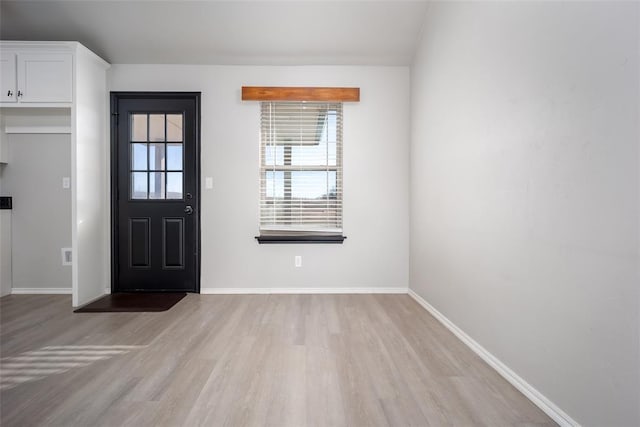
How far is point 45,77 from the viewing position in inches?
112

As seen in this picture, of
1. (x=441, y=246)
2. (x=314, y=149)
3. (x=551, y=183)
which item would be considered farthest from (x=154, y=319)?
(x=551, y=183)

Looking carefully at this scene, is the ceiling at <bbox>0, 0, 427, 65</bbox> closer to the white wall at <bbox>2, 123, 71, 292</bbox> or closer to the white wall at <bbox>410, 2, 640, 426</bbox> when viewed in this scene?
the white wall at <bbox>410, 2, 640, 426</bbox>

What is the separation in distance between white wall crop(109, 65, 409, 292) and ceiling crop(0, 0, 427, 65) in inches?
5.4

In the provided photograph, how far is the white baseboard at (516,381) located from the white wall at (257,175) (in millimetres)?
1133

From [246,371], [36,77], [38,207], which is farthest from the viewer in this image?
[38,207]

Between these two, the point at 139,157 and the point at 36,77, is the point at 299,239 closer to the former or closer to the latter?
the point at 139,157

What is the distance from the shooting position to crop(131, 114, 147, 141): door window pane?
3.40 meters

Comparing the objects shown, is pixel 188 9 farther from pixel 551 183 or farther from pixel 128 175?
pixel 551 183

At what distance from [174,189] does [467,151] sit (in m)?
2.87

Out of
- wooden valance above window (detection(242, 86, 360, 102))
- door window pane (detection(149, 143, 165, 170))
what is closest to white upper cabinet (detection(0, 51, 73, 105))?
door window pane (detection(149, 143, 165, 170))

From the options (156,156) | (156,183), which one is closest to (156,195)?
(156,183)

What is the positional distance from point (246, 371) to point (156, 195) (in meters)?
2.39

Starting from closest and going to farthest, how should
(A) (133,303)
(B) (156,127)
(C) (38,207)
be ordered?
(A) (133,303) < (C) (38,207) < (B) (156,127)

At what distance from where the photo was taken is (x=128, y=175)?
3.38 metres
